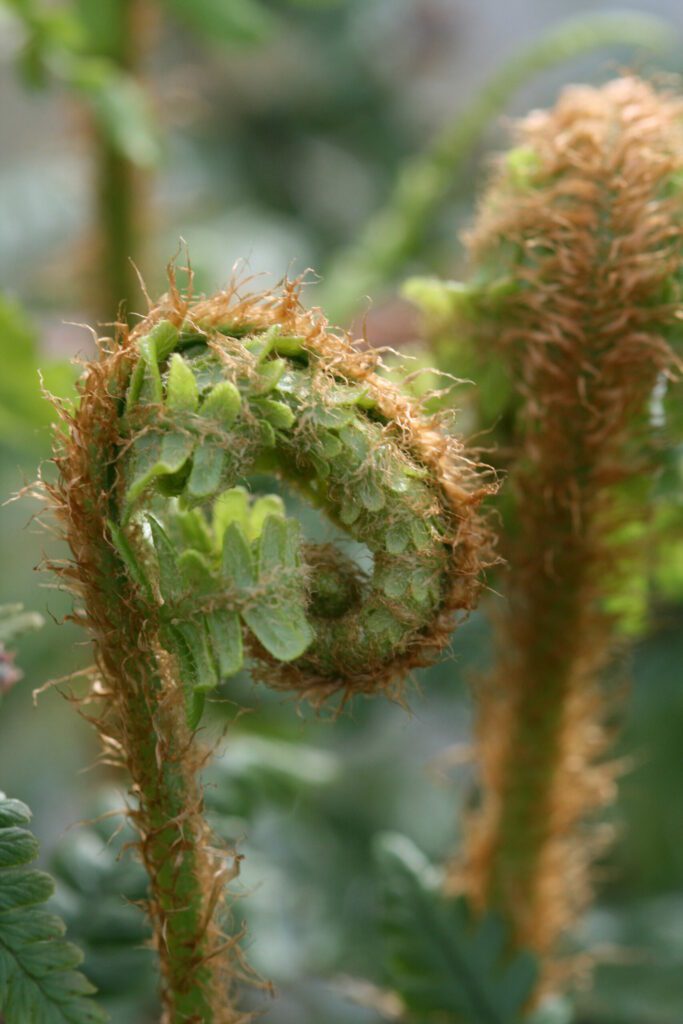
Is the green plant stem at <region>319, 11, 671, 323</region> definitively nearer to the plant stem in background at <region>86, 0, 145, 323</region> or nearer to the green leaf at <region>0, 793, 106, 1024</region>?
the plant stem in background at <region>86, 0, 145, 323</region>

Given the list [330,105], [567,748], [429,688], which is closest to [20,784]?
[429,688]

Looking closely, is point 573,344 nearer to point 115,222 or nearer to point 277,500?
point 277,500

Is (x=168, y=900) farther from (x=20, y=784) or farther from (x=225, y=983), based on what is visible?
(x=20, y=784)

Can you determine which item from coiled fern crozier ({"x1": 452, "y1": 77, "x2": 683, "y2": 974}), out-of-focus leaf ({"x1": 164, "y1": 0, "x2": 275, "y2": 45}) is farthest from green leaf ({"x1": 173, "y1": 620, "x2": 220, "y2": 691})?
out-of-focus leaf ({"x1": 164, "y1": 0, "x2": 275, "y2": 45})

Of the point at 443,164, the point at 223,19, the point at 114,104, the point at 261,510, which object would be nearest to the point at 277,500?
the point at 261,510

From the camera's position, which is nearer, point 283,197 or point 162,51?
point 283,197

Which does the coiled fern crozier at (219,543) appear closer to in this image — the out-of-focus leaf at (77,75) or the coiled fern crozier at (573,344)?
the coiled fern crozier at (573,344)
